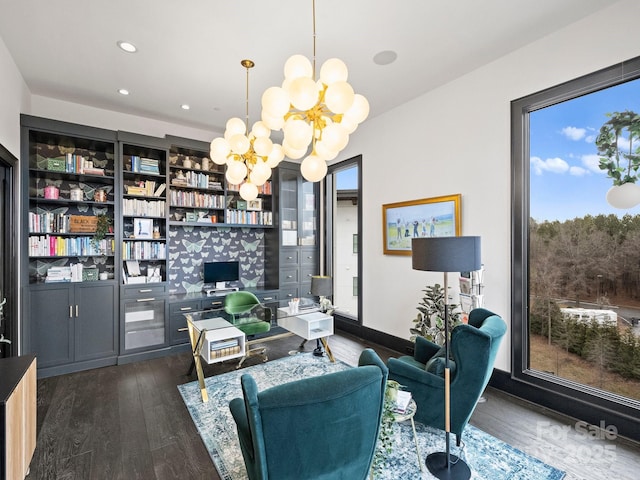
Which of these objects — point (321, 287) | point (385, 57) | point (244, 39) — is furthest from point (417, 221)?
point (244, 39)

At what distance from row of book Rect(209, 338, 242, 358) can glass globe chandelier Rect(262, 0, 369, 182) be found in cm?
195

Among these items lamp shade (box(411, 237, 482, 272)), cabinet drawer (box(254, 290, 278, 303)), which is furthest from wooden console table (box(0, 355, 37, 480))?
cabinet drawer (box(254, 290, 278, 303))

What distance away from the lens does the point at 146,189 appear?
14.1 feet

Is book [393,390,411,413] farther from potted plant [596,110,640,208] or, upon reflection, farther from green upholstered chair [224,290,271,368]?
potted plant [596,110,640,208]

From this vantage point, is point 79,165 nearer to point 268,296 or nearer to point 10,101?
point 10,101

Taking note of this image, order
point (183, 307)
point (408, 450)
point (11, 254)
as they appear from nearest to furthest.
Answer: point (408, 450)
point (11, 254)
point (183, 307)

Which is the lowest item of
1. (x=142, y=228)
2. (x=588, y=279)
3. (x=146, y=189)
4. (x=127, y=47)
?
(x=588, y=279)

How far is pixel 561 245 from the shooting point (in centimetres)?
287

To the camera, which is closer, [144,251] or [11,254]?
[11,254]

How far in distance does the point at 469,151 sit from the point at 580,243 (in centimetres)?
138

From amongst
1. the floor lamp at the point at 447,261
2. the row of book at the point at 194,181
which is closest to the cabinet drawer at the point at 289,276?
the row of book at the point at 194,181

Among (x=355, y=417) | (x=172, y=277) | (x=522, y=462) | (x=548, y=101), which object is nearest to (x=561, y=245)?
(x=548, y=101)

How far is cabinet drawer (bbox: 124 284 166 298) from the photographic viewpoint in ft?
13.2

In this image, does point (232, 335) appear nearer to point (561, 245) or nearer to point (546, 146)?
point (561, 245)
